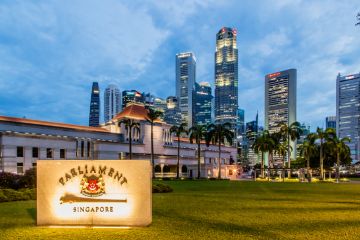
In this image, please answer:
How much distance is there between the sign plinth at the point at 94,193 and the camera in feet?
32.4

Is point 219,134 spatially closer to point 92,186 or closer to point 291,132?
point 291,132

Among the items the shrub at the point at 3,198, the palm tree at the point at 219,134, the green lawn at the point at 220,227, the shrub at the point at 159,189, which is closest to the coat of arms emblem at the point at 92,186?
the green lawn at the point at 220,227

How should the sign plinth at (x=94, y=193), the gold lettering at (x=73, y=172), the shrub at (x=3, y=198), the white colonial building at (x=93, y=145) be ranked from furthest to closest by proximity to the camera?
the white colonial building at (x=93, y=145), the shrub at (x=3, y=198), the gold lettering at (x=73, y=172), the sign plinth at (x=94, y=193)

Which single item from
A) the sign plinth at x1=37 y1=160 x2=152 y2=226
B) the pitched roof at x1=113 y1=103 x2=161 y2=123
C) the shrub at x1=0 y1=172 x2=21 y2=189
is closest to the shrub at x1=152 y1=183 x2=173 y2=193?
the shrub at x1=0 y1=172 x2=21 y2=189

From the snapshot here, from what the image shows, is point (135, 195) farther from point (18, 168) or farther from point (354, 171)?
point (354, 171)

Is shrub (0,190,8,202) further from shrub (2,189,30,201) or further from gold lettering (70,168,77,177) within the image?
gold lettering (70,168,77,177)

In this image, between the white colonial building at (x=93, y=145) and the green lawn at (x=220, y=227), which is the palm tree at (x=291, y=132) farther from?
the green lawn at (x=220, y=227)

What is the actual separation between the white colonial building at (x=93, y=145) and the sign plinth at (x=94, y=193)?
158ft

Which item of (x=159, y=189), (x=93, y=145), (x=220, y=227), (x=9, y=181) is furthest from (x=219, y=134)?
(x=220, y=227)

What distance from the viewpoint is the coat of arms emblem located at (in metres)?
9.95

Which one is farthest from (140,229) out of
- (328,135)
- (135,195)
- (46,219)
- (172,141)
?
(172,141)

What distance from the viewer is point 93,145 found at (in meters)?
67.0

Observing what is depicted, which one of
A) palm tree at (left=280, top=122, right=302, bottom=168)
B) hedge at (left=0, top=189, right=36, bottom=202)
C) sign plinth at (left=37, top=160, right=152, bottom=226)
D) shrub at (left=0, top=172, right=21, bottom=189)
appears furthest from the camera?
palm tree at (left=280, top=122, right=302, bottom=168)

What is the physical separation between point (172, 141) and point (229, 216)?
75924mm
